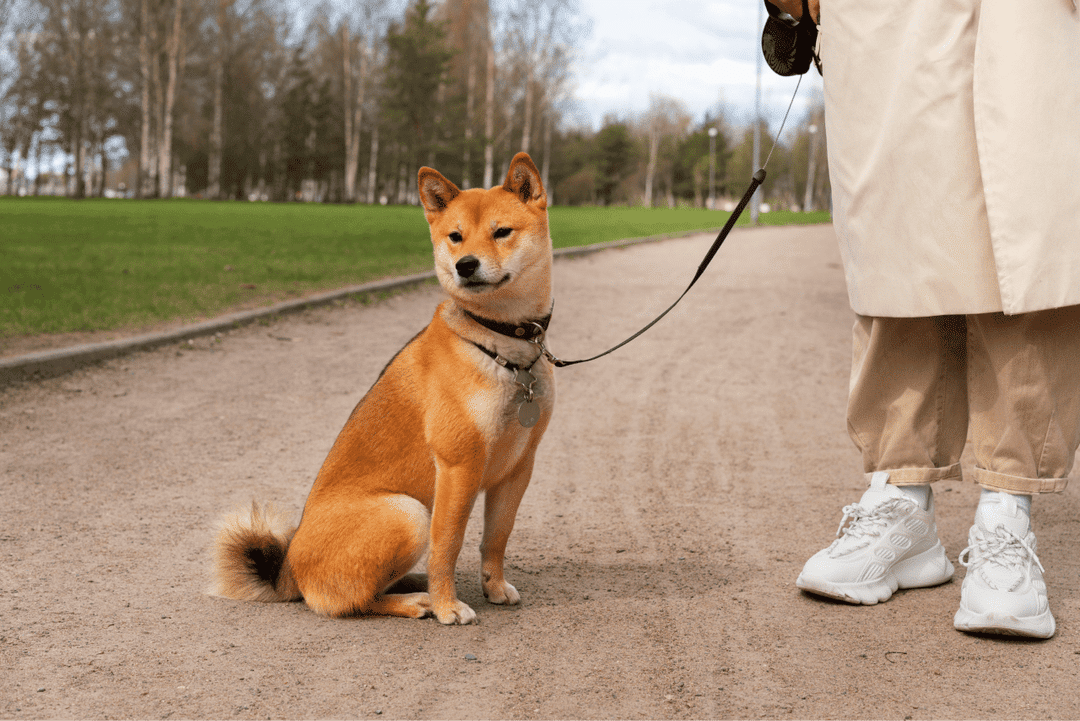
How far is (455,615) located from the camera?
2863 mm

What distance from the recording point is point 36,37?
51688mm

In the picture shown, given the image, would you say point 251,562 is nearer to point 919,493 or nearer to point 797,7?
point 919,493

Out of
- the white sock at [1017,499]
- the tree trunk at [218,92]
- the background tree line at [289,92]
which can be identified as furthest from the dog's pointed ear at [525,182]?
the tree trunk at [218,92]

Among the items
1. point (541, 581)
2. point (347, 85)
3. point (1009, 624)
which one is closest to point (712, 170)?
point (347, 85)

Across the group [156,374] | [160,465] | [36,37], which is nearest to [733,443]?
[160,465]

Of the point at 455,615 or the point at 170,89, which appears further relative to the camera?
the point at 170,89

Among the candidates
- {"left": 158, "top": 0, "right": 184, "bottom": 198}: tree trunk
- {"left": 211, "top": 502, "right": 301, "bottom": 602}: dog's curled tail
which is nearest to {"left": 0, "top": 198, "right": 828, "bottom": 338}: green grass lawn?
{"left": 211, "top": 502, "right": 301, "bottom": 602}: dog's curled tail

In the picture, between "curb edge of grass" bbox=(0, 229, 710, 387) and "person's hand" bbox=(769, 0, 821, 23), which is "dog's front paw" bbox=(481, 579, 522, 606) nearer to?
"person's hand" bbox=(769, 0, 821, 23)

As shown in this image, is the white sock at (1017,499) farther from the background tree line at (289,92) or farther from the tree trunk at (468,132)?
the tree trunk at (468,132)

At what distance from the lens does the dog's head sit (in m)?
2.77

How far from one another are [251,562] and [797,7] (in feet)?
8.77

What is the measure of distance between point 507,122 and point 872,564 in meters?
55.4

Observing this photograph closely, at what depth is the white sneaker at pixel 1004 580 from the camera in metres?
2.72

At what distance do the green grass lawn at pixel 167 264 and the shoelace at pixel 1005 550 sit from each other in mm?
6777
